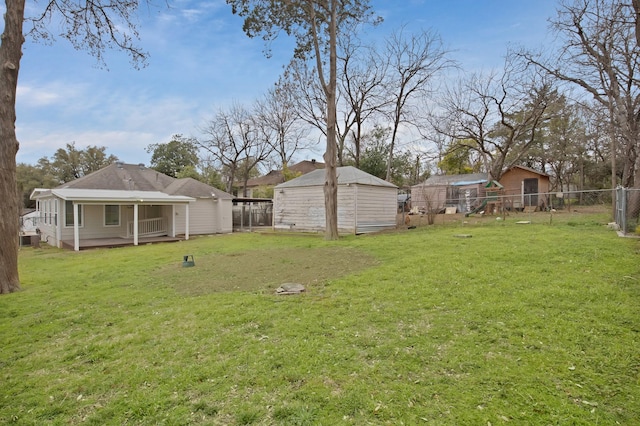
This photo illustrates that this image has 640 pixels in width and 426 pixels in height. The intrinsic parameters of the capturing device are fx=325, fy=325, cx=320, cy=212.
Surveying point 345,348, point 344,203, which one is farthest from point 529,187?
point 345,348

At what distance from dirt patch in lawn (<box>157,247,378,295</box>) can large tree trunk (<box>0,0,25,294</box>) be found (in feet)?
9.14

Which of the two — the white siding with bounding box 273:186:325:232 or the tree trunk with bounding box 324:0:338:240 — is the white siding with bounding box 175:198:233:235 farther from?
the tree trunk with bounding box 324:0:338:240

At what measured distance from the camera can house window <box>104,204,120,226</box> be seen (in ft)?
56.4

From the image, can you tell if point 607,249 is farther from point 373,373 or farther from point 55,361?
point 55,361

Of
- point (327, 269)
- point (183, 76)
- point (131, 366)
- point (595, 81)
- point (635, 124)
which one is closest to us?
point (131, 366)

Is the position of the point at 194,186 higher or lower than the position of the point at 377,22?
lower

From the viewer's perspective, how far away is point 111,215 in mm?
17422

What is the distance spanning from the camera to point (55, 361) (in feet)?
11.4

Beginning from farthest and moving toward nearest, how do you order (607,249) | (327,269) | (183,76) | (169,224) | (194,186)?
(194,186) → (169,224) → (183,76) → (327,269) → (607,249)

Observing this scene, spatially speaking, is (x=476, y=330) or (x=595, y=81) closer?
(x=476, y=330)

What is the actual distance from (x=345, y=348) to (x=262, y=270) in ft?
15.4

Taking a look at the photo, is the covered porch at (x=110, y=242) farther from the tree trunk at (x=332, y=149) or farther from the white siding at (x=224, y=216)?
the tree trunk at (x=332, y=149)

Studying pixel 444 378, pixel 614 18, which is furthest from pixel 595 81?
pixel 444 378

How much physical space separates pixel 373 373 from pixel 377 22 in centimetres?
1648
